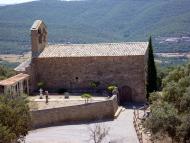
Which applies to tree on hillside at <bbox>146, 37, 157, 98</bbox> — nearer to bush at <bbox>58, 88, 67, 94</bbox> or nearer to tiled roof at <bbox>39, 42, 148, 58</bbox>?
tiled roof at <bbox>39, 42, 148, 58</bbox>

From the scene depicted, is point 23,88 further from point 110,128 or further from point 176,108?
point 176,108

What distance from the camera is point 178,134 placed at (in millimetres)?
23781

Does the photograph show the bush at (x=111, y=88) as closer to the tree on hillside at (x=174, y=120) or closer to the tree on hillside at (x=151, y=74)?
the tree on hillside at (x=151, y=74)

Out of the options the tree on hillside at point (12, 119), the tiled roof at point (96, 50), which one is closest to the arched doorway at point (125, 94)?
the tiled roof at point (96, 50)

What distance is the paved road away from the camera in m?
28.3

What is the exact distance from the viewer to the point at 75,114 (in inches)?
1292

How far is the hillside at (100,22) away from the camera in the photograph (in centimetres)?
9119

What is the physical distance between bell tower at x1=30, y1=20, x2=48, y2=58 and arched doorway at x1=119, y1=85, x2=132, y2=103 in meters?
7.60

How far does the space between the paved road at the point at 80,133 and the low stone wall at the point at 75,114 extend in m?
0.74

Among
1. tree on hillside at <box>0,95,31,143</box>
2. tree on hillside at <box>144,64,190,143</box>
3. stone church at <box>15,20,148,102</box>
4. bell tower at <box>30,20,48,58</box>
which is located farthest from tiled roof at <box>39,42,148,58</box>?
tree on hillside at <box>0,95,31,143</box>

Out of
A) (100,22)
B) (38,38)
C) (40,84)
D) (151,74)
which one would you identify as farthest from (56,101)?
(100,22)

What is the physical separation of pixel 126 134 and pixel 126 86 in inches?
380

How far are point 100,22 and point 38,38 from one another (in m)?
79.8

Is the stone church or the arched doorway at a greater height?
the stone church
